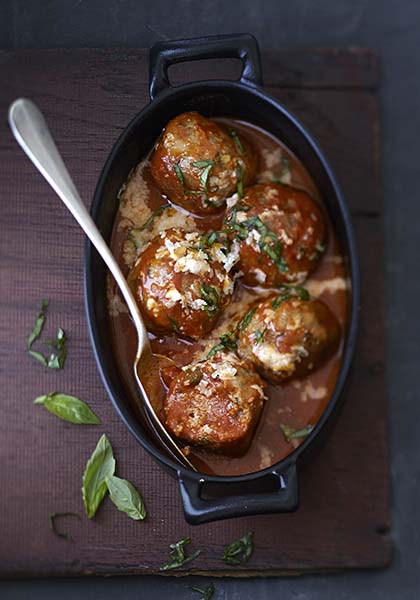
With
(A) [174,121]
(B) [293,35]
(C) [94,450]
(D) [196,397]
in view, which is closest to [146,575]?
(C) [94,450]

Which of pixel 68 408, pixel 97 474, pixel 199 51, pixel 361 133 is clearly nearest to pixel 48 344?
pixel 68 408

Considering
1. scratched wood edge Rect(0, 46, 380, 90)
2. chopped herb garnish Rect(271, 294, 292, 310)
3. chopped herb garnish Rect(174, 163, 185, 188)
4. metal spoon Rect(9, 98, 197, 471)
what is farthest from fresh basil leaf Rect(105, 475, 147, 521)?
scratched wood edge Rect(0, 46, 380, 90)

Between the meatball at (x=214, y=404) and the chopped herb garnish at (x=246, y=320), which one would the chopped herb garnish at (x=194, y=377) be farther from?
the chopped herb garnish at (x=246, y=320)

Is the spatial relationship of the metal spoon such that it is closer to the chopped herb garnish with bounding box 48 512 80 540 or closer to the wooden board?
the wooden board

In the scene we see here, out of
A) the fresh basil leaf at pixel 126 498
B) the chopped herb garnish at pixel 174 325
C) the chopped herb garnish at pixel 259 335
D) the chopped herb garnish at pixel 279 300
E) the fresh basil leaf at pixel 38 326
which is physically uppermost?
the chopped herb garnish at pixel 279 300

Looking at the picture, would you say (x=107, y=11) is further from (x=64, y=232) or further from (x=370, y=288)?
(x=370, y=288)

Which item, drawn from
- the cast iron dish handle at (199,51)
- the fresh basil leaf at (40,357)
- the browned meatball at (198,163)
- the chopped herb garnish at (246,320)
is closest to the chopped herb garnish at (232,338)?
the chopped herb garnish at (246,320)
